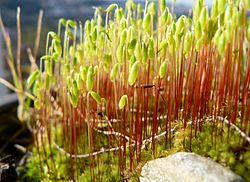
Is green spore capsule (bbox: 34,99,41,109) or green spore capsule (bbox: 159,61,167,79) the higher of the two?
green spore capsule (bbox: 159,61,167,79)

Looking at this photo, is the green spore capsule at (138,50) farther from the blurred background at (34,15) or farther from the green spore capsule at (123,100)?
the blurred background at (34,15)

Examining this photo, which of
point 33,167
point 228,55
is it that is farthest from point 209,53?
point 33,167

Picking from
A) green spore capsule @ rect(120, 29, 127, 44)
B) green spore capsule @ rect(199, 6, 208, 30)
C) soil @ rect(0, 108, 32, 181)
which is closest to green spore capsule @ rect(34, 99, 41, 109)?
soil @ rect(0, 108, 32, 181)

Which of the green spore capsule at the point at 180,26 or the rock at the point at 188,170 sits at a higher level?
the green spore capsule at the point at 180,26

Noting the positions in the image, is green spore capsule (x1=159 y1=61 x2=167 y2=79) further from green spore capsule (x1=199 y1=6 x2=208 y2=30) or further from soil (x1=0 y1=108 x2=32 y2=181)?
soil (x1=0 y1=108 x2=32 y2=181)

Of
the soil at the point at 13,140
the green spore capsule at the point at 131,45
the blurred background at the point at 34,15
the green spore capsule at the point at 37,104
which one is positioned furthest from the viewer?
the blurred background at the point at 34,15

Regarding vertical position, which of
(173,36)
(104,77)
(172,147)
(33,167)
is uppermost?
(173,36)

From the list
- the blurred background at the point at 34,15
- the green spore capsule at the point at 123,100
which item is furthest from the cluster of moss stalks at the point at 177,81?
the blurred background at the point at 34,15

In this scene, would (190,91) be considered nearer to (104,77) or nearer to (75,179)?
(104,77)
